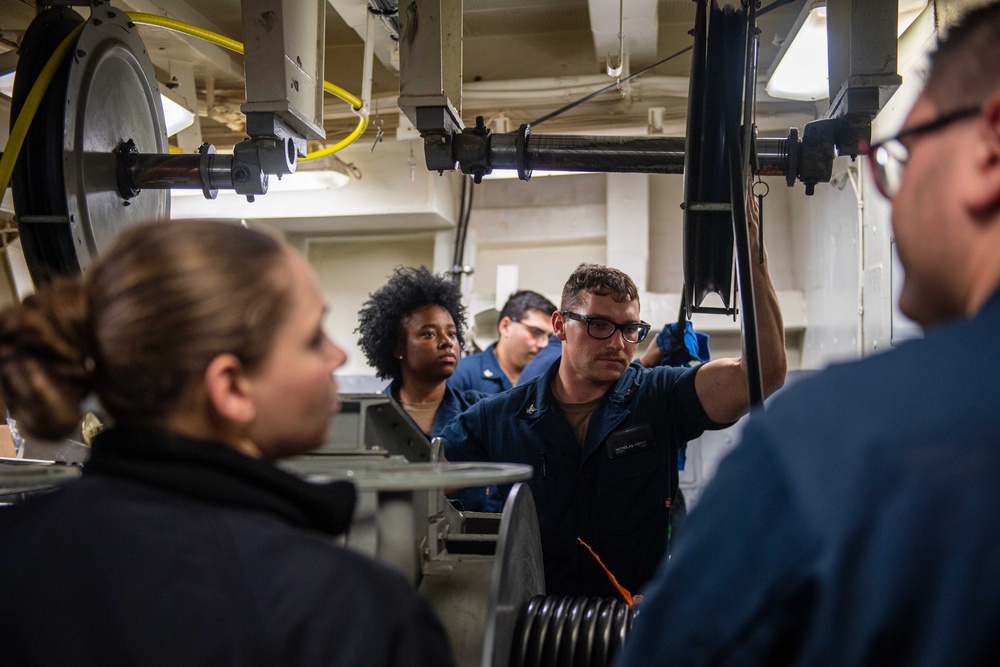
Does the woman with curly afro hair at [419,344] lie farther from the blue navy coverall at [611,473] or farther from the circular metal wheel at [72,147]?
the circular metal wheel at [72,147]

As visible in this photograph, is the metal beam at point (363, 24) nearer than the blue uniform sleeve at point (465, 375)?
Yes

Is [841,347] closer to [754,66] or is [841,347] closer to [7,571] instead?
[754,66]

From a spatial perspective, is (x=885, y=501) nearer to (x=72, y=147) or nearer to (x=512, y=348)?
(x=72, y=147)

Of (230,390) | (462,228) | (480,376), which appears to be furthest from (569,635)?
(462,228)

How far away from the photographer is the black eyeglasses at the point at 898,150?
0.65m

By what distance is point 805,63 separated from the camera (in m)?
2.67

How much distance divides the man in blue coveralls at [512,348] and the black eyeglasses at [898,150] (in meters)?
2.53

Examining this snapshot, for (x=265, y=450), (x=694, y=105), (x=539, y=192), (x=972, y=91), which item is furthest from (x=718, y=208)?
(x=539, y=192)

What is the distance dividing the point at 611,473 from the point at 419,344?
96 cm

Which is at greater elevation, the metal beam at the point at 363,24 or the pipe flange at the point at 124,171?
the metal beam at the point at 363,24

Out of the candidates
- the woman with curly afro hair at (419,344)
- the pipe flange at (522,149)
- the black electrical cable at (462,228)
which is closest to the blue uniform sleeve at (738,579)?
the pipe flange at (522,149)

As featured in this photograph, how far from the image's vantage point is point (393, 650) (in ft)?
2.23

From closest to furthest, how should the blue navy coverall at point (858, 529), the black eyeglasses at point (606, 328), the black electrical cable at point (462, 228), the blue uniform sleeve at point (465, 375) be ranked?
the blue navy coverall at point (858, 529) < the black eyeglasses at point (606, 328) < the blue uniform sleeve at point (465, 375) < the black electrical cable at point (462, 228)

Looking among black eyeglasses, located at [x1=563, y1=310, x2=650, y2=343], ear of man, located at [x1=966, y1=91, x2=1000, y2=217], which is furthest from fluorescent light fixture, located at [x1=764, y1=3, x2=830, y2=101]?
ear of man, located at [x1=966, y1=91, x2=1000, y2=217]
